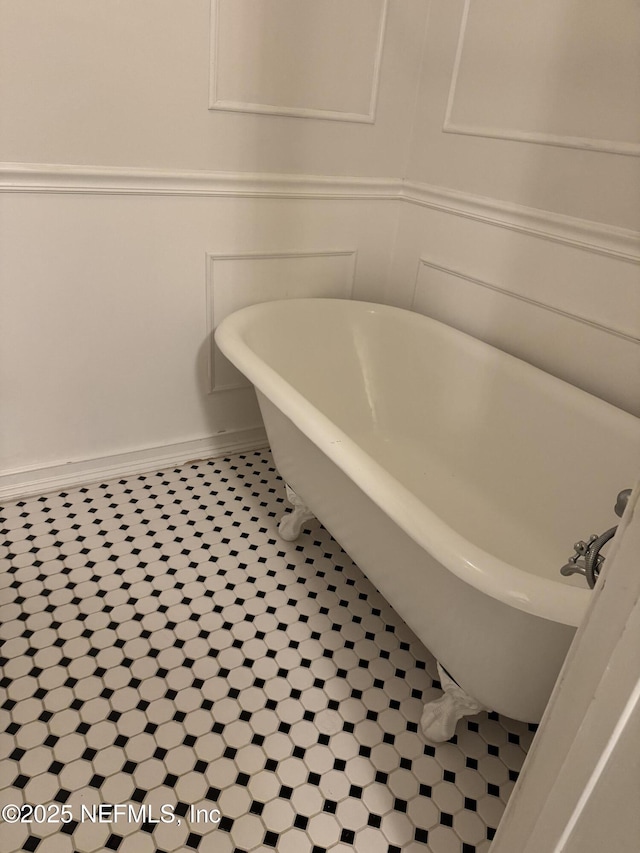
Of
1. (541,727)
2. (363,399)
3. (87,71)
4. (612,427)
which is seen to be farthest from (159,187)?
(541,727)

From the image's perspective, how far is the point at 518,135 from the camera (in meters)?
1.81

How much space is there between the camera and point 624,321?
1616 mm

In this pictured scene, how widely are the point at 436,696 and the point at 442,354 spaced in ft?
3.32

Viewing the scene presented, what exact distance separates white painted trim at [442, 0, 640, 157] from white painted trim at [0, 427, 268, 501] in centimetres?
125

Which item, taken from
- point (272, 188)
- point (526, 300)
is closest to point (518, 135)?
point (526, 300)

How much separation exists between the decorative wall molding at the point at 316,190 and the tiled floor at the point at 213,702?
3.12ft

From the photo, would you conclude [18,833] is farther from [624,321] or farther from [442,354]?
[624,321]

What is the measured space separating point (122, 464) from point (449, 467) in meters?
1.09

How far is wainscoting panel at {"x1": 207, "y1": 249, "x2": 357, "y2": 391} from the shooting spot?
2.06m

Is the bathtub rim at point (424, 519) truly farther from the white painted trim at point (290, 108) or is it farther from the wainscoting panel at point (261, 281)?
the white painted trim at point (290, 108)

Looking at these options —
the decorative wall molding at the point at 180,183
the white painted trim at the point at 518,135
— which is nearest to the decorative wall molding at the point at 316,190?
the decorative wall molding at the point at 180,183

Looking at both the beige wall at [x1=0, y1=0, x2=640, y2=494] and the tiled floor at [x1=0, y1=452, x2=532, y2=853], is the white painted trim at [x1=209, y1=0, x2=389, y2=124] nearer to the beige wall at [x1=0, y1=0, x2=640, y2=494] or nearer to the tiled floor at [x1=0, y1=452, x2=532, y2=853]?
the beige wall at [x1=0, y1=0, x2=640, y2=494]

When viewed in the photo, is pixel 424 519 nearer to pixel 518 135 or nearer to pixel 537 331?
pixel 537 331

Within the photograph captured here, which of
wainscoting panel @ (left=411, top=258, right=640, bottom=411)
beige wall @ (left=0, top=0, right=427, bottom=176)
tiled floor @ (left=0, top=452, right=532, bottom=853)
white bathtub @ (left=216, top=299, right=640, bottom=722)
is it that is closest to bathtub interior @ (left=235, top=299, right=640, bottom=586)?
white bathtub @ (left=216, top=299, right=640, bottom=722)
